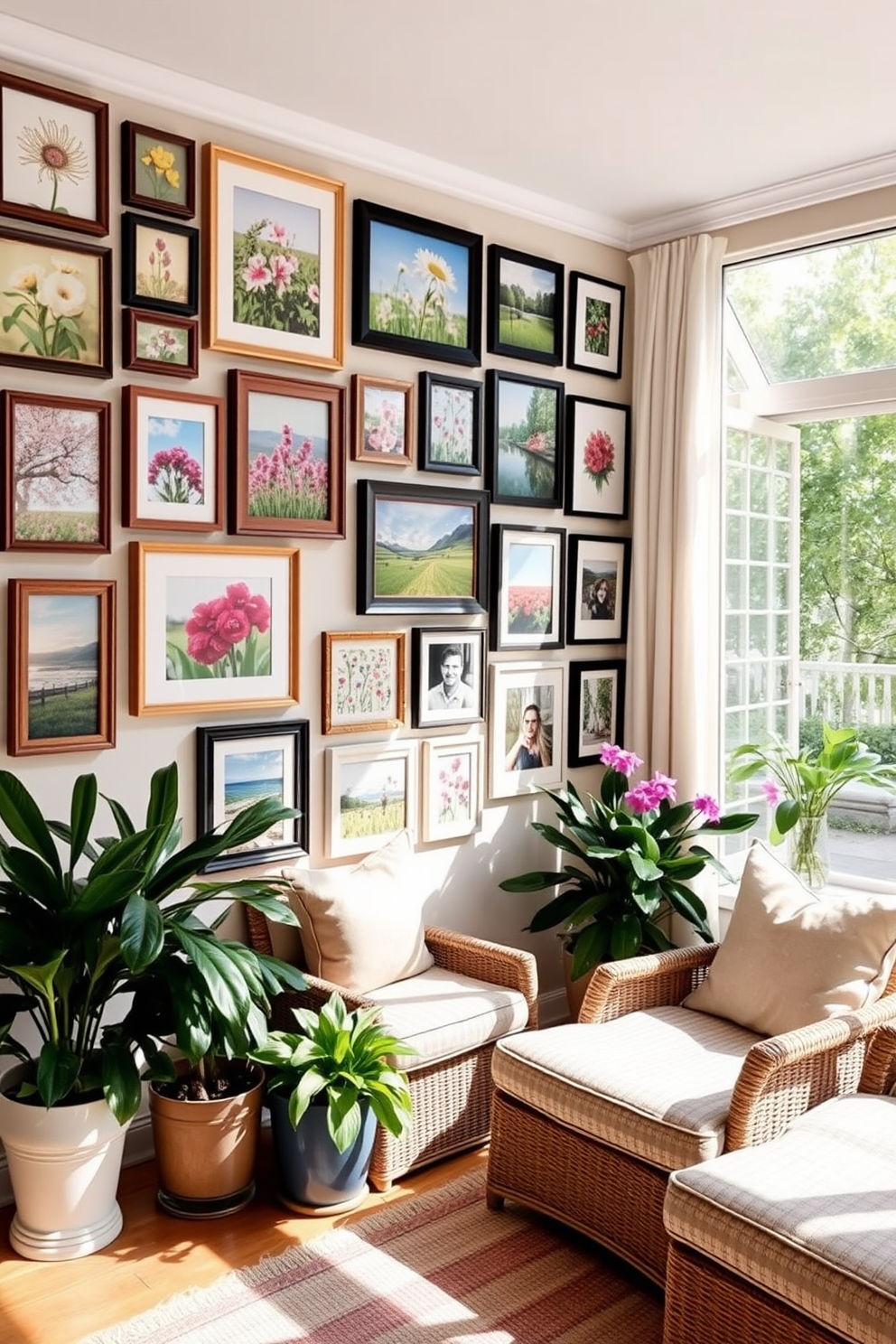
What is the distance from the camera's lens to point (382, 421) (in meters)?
3.44

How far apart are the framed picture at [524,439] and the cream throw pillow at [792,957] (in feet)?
4.81

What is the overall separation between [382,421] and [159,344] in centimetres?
74

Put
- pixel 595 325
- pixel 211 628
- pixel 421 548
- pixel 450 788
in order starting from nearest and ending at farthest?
pixel 211 628 → pixel 421 548 → pixel 450 788 → pixel 595 325

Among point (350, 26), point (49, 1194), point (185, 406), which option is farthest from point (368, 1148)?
point (350, 26)

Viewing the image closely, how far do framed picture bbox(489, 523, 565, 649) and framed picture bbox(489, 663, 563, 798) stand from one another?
0.31 ft

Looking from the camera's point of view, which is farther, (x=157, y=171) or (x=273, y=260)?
(x=273, y=260)

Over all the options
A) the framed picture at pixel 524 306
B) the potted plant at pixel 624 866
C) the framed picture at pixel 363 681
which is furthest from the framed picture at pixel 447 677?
the framed picture at pixel 524 306

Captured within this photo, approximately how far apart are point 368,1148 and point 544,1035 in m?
0.50

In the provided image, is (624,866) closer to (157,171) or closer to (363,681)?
(363,681)

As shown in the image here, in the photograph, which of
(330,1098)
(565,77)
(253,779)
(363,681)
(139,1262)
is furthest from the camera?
(363,681)

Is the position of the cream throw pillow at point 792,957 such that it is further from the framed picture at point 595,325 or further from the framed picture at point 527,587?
the framed picture at point 595,325

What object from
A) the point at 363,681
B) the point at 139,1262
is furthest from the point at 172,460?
the point at 139,1262

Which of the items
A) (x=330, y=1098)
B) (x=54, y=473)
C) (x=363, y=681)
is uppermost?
(x=54, y=473)

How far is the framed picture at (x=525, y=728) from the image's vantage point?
151 inches
